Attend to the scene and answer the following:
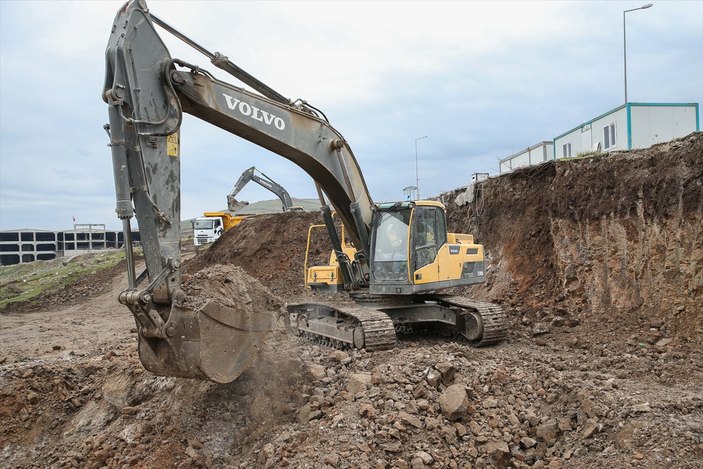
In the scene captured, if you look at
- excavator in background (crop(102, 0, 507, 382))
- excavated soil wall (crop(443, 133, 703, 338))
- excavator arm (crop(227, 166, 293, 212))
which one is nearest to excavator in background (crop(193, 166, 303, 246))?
excavator arm (crop(227, 166, 293, 212))

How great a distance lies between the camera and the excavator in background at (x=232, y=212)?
23781 millimetres

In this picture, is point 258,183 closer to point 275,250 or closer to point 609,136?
point 275,250

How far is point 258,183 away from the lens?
2534 cm

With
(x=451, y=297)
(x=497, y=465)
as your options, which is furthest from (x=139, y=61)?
(x=451, y=297)

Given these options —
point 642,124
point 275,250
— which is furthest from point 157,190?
point 275,250

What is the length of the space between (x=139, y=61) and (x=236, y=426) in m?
3.49

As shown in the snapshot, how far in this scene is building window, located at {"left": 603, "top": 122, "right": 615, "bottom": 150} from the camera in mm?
18562

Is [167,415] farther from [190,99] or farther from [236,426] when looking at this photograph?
[190,99]

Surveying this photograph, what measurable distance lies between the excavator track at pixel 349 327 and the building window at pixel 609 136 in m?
12.6

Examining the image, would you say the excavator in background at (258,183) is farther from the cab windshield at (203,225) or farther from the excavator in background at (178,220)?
the excavator in background at (178,220)

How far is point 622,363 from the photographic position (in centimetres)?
806

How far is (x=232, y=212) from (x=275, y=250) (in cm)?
637

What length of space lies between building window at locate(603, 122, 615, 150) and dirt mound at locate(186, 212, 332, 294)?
9.50 meters

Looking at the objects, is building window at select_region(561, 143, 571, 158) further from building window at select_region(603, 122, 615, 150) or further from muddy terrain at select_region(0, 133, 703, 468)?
muddy terrain at select_region(0, 133, 703, 468)
